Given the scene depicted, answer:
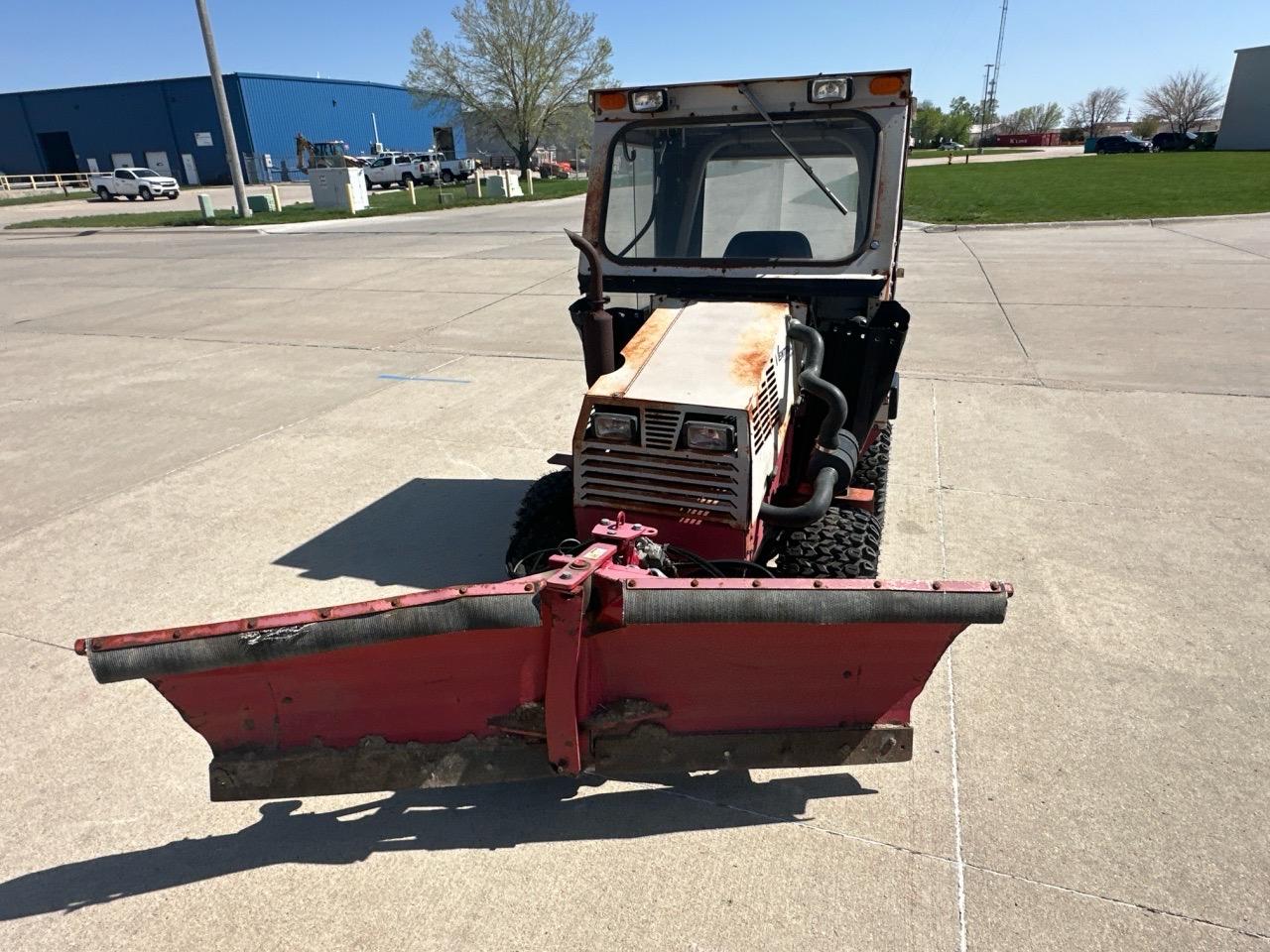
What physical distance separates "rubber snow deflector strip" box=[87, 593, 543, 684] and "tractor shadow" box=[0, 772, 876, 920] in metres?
0.73

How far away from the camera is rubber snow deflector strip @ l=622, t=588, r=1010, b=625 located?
2.32 meters

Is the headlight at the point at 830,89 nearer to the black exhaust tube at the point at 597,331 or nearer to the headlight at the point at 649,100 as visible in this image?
the headlight at the point at 649,100

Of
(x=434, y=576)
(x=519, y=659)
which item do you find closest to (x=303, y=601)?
(x=434, y=576)

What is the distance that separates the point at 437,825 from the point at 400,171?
4555cm

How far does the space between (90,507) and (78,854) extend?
3279 millimetres

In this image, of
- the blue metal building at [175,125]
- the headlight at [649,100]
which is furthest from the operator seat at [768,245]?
the blue metal building at [175,125]

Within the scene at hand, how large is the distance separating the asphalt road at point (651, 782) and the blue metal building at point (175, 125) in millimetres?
48702

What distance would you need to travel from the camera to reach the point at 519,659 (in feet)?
7.99

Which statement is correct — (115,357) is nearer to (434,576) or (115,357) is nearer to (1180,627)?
(434,576)

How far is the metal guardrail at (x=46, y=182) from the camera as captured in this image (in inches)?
1925

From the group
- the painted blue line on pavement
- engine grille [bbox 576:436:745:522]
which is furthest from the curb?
engine grille [bbox 576:436:745:522]

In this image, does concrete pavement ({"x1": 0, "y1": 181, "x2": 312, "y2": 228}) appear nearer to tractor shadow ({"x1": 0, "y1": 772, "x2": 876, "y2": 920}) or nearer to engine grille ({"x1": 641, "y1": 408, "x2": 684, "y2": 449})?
tractor shadow ({"x1": 0, "y1": 772, "x2": 876, "y2": 920})

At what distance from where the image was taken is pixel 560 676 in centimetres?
240

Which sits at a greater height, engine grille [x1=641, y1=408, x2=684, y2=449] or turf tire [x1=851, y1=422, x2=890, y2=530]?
engine grille [x1=641, y1=408, x2=684, y2=449]
